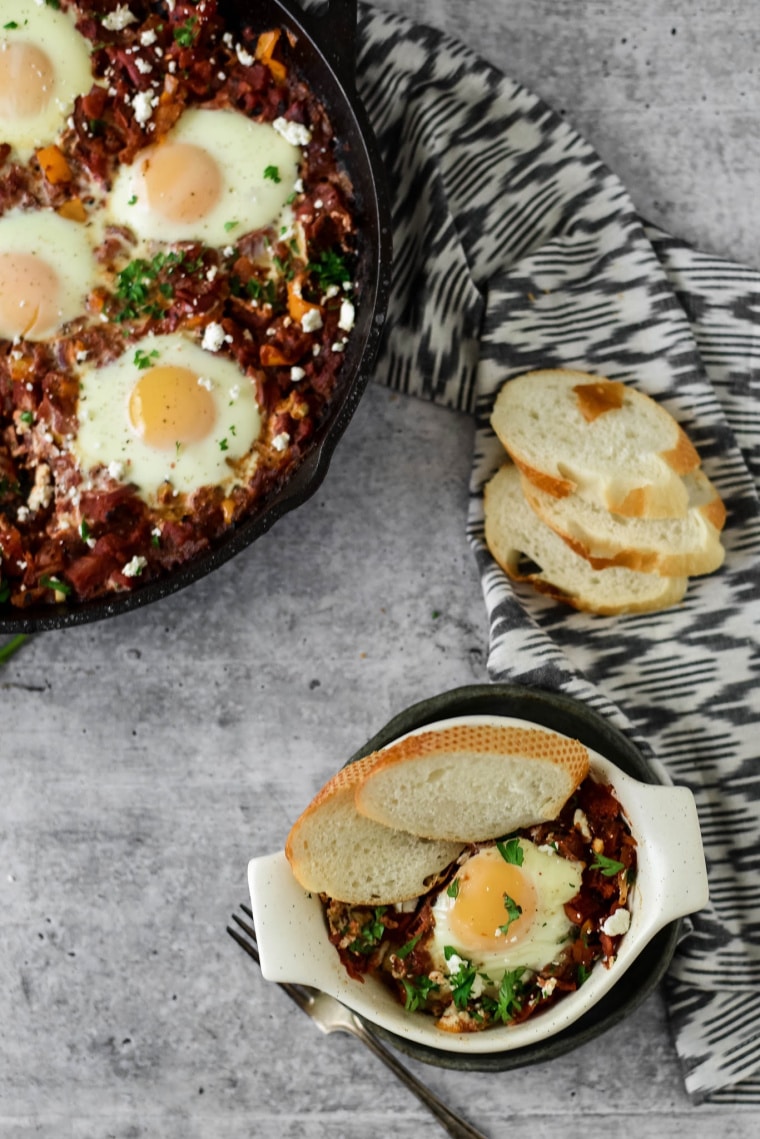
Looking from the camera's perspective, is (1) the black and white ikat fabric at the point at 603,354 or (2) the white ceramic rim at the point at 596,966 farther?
(1) the black and white ikat fabric at the point at 603,354

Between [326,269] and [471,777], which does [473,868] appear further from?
[326,269]

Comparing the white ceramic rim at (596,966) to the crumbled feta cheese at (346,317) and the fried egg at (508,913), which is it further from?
the crumbled feta cheese at (346,317)

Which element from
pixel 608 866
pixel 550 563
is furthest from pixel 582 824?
pixel 550 563

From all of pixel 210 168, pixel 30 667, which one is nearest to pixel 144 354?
pixel 210 168

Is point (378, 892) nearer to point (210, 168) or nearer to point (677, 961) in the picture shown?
point (677, 961)

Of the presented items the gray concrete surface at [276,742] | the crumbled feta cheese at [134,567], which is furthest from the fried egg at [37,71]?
the crumbled feta cheese at [134,567]

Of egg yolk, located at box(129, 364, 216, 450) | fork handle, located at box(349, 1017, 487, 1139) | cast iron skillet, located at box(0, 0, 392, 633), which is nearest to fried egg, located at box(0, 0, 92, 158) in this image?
cast iron skillet, located at box(0, 0, 392, 633)
